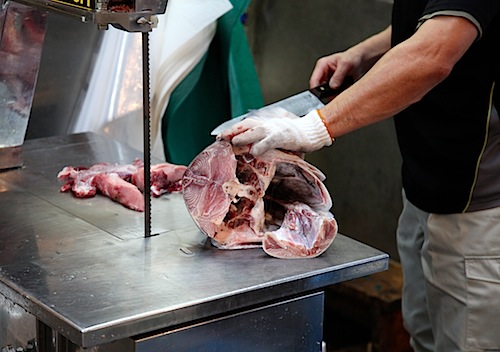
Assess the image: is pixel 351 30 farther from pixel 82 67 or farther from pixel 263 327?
pixel 263 327

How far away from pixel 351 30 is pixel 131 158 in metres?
1.75

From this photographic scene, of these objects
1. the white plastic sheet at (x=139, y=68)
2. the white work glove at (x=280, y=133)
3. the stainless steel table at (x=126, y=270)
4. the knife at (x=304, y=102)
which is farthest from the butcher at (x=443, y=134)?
the white plastic sheet at (x=139, y=68)

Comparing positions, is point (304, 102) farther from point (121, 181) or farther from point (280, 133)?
point (121, 181)

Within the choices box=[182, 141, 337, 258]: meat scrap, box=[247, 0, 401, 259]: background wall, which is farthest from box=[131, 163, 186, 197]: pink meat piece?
box=[247, 0, 401, 259]: background wall

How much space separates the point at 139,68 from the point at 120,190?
1111mm

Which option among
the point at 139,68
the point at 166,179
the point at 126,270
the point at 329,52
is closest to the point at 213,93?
Answer: the point at 139,68

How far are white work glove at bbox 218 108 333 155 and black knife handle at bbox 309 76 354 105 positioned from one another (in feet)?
1.26

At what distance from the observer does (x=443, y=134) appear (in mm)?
2844

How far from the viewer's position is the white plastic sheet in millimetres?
3660

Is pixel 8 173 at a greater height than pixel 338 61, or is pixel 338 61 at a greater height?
pixel 338 61

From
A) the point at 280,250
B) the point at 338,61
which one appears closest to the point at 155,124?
the point at 338,61

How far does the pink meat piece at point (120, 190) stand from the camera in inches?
107

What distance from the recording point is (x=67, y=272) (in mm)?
2248

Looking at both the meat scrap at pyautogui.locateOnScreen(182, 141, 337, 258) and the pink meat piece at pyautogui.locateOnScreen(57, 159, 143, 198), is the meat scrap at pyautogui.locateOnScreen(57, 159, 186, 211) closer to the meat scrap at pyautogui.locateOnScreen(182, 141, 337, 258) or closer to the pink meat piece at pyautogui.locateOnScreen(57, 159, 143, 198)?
the pink meat piece at pyautogui.locateOnScreen(57, 159, 143, 198)
